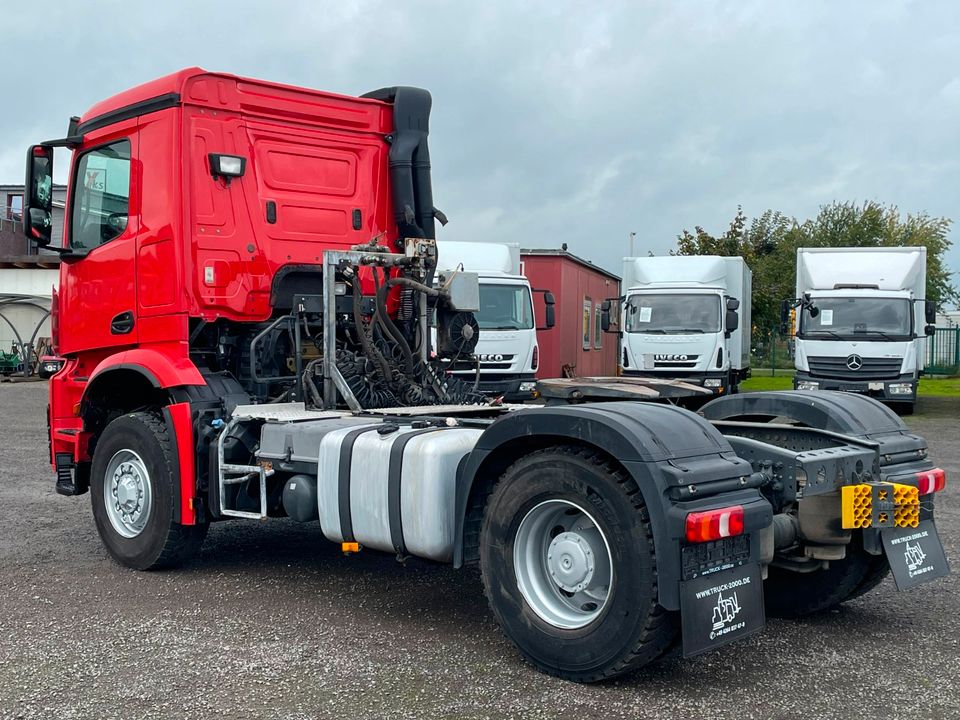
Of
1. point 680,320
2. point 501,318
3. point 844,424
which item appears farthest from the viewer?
point 680,320

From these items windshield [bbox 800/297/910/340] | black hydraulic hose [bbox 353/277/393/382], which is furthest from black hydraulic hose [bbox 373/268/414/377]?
windshield [bbox 800/297/910/340]

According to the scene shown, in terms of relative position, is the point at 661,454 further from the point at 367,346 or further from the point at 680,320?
the point at 680,320

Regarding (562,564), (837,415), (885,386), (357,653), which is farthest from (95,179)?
(885,386)

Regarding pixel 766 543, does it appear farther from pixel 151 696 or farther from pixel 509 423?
pixel 151 696

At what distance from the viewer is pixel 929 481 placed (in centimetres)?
557

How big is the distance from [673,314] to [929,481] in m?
16.1

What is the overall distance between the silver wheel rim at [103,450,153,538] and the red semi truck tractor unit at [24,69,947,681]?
0.7 inches

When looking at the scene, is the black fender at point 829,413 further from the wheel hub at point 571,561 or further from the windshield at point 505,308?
the windshield at point 505,308

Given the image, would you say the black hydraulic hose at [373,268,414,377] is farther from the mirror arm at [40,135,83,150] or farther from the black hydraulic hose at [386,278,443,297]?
the mirror arm at [40,135,83,150]

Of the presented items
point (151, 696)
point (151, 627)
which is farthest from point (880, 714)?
point (151, 627)

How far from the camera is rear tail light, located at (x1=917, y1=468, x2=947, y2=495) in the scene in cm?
554

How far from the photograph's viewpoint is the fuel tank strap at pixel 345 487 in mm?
5793

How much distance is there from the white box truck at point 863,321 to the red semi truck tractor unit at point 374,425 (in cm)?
1484

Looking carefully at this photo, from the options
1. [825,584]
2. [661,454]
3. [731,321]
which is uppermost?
[731,321]
